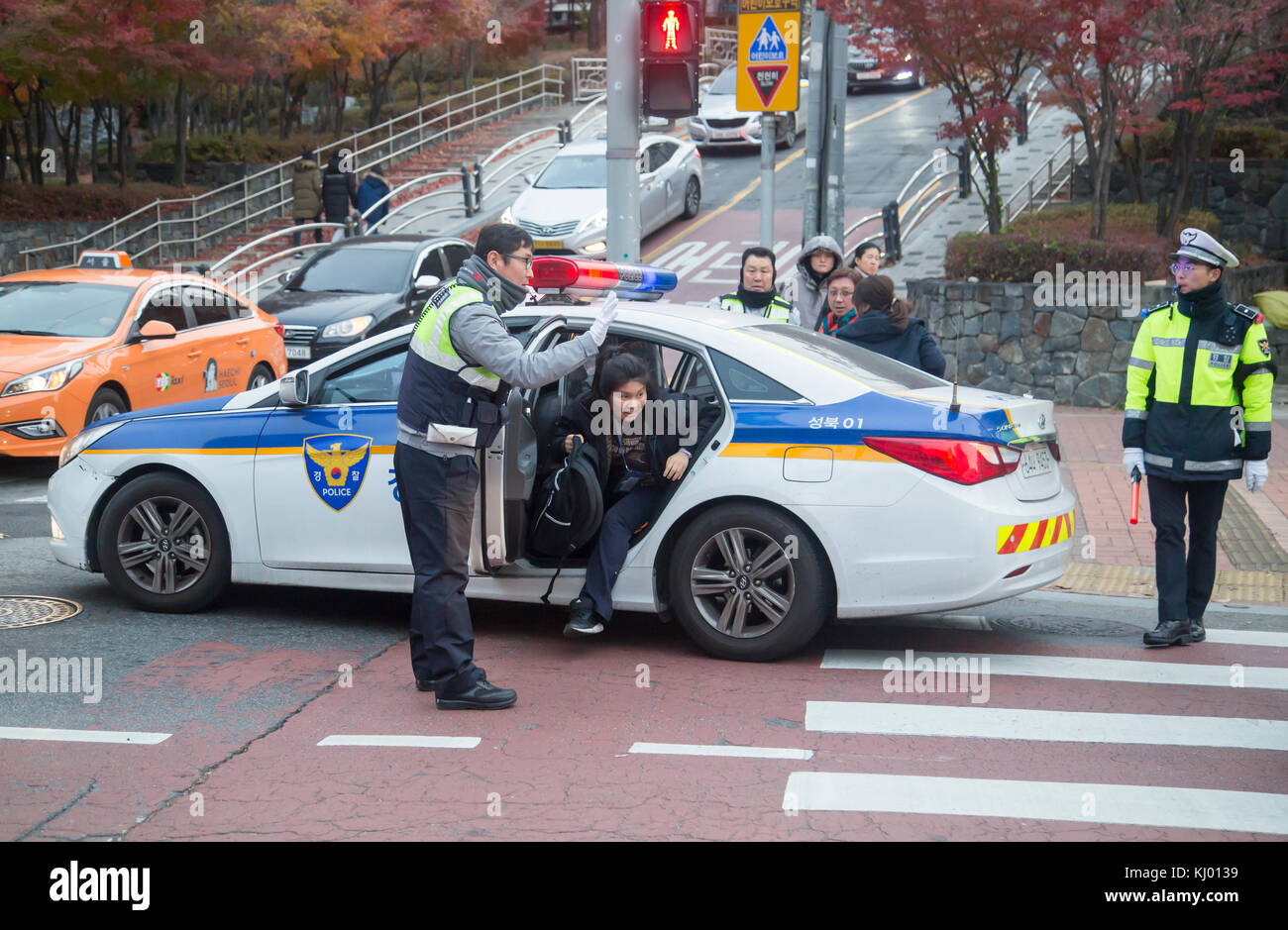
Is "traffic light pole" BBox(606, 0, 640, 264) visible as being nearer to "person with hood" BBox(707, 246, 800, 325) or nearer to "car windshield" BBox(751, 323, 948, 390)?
"person with hood" BBox(707, 246, 800, 325)

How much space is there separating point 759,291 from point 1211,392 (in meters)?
3.13

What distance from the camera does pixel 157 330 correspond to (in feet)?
37.3

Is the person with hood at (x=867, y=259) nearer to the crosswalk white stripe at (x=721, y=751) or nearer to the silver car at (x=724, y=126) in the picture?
the crosswalk white stripe at (x=721, y=751)

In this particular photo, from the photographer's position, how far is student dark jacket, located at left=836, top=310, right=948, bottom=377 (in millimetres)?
8375

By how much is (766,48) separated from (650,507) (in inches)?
283

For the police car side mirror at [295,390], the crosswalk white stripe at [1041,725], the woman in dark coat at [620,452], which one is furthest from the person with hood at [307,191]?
the crosswalk white stripe at [1041,725]

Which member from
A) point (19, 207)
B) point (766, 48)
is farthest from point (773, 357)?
point (19, 207)

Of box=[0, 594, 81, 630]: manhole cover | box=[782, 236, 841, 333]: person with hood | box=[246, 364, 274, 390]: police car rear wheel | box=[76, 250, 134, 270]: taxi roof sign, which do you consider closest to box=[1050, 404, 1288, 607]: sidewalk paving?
box=[782, 236, 841, 333]: person with hood

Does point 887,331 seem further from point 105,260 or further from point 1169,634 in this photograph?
point 105,260

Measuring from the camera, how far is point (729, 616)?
21.4 feet

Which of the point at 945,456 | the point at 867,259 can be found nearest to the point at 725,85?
the point at 867,259

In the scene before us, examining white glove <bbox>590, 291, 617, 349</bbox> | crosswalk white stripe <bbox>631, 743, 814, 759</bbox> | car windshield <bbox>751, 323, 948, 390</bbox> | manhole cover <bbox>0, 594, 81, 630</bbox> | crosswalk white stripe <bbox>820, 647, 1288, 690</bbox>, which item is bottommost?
manhole cover <bbox>0, 594, 81, 630</bbox>

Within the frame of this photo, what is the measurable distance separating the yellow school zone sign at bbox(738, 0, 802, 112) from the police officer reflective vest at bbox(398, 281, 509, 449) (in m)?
7.26

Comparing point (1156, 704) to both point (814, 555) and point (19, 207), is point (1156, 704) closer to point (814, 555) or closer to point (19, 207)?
point (814, 555)
